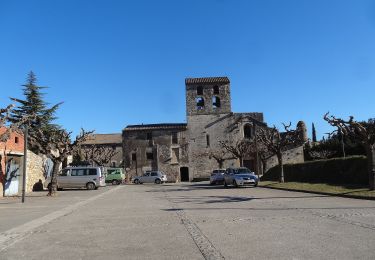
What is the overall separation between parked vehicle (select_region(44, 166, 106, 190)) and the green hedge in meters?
17.3

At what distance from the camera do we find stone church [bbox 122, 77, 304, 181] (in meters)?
63.0

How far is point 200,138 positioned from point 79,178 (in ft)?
97.3

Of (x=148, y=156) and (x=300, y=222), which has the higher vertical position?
(x=148, y=156)

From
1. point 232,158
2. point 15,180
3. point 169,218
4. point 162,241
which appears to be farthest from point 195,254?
point 232,158

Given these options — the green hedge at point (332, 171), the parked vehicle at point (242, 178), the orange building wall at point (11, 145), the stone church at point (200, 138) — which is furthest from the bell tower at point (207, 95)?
the orange building wall at point (11, 145)

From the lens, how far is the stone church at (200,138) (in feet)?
207

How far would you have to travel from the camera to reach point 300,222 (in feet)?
34.5

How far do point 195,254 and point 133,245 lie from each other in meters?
1.58

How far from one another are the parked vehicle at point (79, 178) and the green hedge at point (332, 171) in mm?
17294

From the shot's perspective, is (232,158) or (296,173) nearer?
(296,173)

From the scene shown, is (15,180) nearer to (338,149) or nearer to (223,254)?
(223,254)

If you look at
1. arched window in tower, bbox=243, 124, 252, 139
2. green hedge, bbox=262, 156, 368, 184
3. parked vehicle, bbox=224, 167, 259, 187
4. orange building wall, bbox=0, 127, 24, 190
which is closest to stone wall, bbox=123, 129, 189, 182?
arched window in tower, bbox=243, 124, 252, 139

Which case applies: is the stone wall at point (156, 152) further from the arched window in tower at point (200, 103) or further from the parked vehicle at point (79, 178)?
the parked vehicle at point (79, 178)

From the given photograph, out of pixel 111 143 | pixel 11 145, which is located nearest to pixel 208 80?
pixel 111 143
